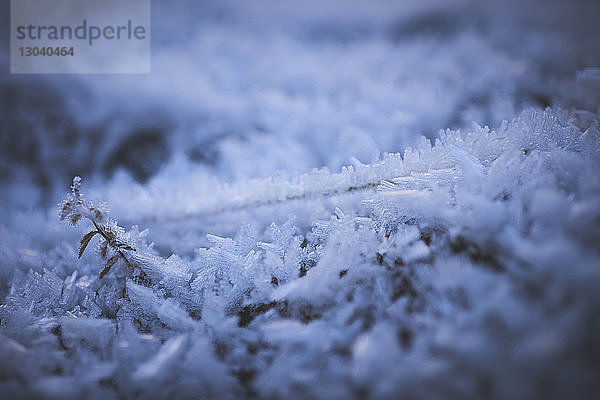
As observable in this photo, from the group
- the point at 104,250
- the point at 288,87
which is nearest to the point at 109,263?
the point at 104,250

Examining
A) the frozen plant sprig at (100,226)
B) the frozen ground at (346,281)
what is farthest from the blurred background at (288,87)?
the frozen plant sprig at (100,226)

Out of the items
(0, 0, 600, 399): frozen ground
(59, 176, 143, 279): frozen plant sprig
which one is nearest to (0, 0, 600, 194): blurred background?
(0, 0, 600, 399): frozen ground

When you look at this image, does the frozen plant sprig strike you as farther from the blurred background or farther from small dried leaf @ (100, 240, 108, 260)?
the blurred background

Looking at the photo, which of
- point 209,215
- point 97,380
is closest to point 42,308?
point 97,380

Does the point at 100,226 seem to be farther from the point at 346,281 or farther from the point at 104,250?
the point at 346,281

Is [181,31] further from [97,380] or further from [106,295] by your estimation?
[97,380]

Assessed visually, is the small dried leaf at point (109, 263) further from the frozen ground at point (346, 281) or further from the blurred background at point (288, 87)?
the blurred background at point (288, 87)

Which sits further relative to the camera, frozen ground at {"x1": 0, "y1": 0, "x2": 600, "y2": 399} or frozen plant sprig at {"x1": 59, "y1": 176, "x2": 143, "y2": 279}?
frozen plant sprig at {"x1": 59, "y1": 176, "x2": 143, "y2": 279}

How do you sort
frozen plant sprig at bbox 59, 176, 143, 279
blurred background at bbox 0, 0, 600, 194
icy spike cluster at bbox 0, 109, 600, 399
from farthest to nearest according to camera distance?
1. blurred background at bbox 0, 0, 600, 194
2. frozen plant sprig at bbox 59, 176, 143, 279
3. icy spike cluster at bbox 0, 109, 600, 399
